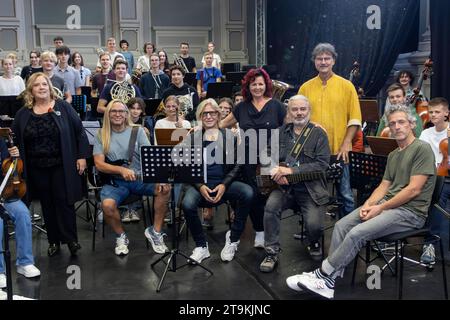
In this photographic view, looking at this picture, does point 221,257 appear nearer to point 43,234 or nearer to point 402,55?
point 43,234

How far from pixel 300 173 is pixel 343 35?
23.3ft

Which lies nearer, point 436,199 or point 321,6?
point 436,199

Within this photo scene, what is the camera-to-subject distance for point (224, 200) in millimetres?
4922

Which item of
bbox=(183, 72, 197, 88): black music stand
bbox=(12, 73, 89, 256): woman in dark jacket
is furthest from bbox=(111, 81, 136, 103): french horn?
bbox=(183, 72, 197, 88): black music stand

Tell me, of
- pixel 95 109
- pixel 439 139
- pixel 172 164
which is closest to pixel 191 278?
pixel 172 164

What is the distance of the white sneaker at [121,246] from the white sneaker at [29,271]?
773 mm

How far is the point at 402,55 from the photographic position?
33.0ft

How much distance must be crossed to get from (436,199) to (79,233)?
3513 mm

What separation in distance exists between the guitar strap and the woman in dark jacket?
73.1 inches

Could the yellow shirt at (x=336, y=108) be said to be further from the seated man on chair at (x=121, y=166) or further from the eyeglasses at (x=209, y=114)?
the seated man on chair at (x=121, y=166)

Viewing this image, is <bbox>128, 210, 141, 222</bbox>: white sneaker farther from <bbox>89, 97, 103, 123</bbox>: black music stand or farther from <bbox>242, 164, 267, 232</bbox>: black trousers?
<bbox>89, 97, 103, 123</bbox>: black music stand

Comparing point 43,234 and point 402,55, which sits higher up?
point 402,55

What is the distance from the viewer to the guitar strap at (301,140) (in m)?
4.64

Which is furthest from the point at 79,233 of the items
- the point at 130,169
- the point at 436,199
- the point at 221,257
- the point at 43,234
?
the point at 436,199
